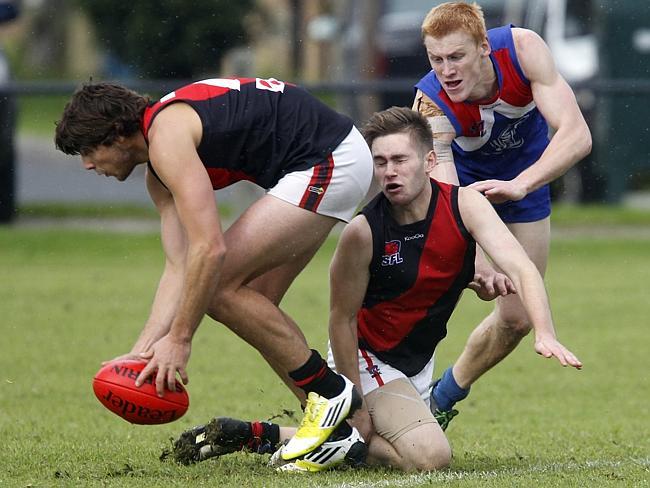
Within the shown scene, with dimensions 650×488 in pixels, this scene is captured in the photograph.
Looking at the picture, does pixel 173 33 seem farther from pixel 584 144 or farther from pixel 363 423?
pixel 363 423

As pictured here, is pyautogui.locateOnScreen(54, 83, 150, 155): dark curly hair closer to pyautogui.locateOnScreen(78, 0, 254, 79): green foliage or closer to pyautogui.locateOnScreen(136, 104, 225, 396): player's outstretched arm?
pyautogui.locateOnScreen(136, 104, 225, 396): player's outstretched arm

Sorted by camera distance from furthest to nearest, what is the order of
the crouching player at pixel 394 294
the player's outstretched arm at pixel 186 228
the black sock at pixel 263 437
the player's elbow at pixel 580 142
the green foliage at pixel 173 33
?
the green foliage at pixel 173 33 < the player's elbow at pixel 580 142 < the black sock at pixel 263 437 < the crouching player at pixel 394 294 < the player's outstretched arm at pixel 186 228

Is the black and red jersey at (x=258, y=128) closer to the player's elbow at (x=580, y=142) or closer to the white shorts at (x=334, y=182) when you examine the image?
the white shorts at (x=334, y=182)

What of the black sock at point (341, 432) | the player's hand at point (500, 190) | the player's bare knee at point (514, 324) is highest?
the player's hand at point (500, 190)

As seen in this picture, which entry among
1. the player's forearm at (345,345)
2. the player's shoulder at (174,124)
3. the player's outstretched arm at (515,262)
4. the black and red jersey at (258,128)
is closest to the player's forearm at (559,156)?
the player's outstretched arm at (515,262)

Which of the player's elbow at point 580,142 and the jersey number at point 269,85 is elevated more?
the jersey number at point 269,85

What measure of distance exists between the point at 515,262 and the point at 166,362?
1.41 meters

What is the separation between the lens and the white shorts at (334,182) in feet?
17.5

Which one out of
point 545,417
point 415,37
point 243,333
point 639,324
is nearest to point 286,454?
point 243,333

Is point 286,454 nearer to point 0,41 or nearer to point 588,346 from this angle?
point 588,346

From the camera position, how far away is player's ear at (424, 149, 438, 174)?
562 centimetres

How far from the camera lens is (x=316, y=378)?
540 cm

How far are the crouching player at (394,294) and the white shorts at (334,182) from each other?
124mm

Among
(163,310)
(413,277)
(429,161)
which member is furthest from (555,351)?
(163,310)
